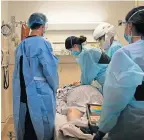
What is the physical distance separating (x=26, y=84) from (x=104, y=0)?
89.7 inches

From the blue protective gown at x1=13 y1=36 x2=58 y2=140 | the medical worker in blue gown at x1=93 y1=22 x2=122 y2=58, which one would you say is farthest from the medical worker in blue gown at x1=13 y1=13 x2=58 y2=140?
the medical worker in blue gown at x1=93 y1=22 x2=122 y2=58

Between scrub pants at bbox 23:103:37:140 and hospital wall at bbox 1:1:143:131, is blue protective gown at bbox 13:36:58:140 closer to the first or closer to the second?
scrub pants at bbox 23:103:37:140

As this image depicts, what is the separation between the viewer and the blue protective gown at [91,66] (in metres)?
2.68

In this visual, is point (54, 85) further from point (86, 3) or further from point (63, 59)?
point (86, 3)

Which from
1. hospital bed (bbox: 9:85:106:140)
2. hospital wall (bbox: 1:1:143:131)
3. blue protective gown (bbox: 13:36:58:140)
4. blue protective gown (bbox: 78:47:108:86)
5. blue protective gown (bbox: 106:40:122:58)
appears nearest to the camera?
blue protective gown (bbox: 13:36:58:140)

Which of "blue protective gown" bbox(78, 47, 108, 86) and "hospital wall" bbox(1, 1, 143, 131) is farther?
"hospital wall" bbox(1, 1, 143, 131)

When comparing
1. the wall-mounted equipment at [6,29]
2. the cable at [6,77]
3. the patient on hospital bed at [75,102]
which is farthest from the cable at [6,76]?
the patient on hospital bed at [75,102]

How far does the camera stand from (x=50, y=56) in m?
2.13

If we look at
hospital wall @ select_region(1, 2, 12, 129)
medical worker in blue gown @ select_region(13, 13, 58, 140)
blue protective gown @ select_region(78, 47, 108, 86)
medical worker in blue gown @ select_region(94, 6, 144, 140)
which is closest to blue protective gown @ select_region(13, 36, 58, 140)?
medical worker in blue gown @ select_region(13, 13, 58, 140)

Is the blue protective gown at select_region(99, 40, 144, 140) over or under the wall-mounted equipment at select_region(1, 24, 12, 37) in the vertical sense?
under

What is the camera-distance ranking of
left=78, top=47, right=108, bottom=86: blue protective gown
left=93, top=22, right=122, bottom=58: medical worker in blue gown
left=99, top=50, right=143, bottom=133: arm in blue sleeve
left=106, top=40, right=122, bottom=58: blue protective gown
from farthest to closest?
1. left=93, top=22, right=122, bottom=58: medical worker in blue gown
2. left=106, top=40, right=122, bottom=58: blue protective gown
3. left=78, top=47, right=108, bottom=86: blue protective gown
4. left=99, top=50, right=143, bottom=133: arm in blue sleeve

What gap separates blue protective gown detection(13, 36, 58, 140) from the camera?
205cm

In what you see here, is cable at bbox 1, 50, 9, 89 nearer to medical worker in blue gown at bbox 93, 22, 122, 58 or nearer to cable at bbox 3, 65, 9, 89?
cable at bbox 3, 65, 9, 89

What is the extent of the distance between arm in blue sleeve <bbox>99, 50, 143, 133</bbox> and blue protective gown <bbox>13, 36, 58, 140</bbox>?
2.83 feet
